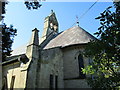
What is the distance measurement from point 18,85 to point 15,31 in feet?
15.4

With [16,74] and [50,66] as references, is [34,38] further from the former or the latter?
[16,74]

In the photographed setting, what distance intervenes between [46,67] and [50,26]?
44.3 ft

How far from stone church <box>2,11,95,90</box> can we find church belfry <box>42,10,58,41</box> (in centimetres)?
736

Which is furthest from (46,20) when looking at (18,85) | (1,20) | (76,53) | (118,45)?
(118,45)

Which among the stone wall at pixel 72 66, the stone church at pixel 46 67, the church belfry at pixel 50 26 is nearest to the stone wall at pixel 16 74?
the stone church at pixel 46 67

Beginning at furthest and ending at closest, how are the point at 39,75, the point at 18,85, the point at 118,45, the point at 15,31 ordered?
the point at 15,31 < the point at 39,75 < the point at 18,85 < the point at 118,45

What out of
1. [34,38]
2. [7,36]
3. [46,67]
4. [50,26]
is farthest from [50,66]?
[50,26]

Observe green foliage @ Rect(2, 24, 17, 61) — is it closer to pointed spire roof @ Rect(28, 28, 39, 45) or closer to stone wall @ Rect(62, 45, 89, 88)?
pointed spire roof @ Rect(28, 28, 39, 45)

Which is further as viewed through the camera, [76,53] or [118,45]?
[76,53]

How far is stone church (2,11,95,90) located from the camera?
29.6 ft

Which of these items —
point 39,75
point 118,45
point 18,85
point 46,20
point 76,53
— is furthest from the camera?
point 46,20

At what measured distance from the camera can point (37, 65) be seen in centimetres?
955

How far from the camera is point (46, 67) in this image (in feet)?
34.0

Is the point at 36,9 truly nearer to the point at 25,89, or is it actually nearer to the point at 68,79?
the point at 25,89
